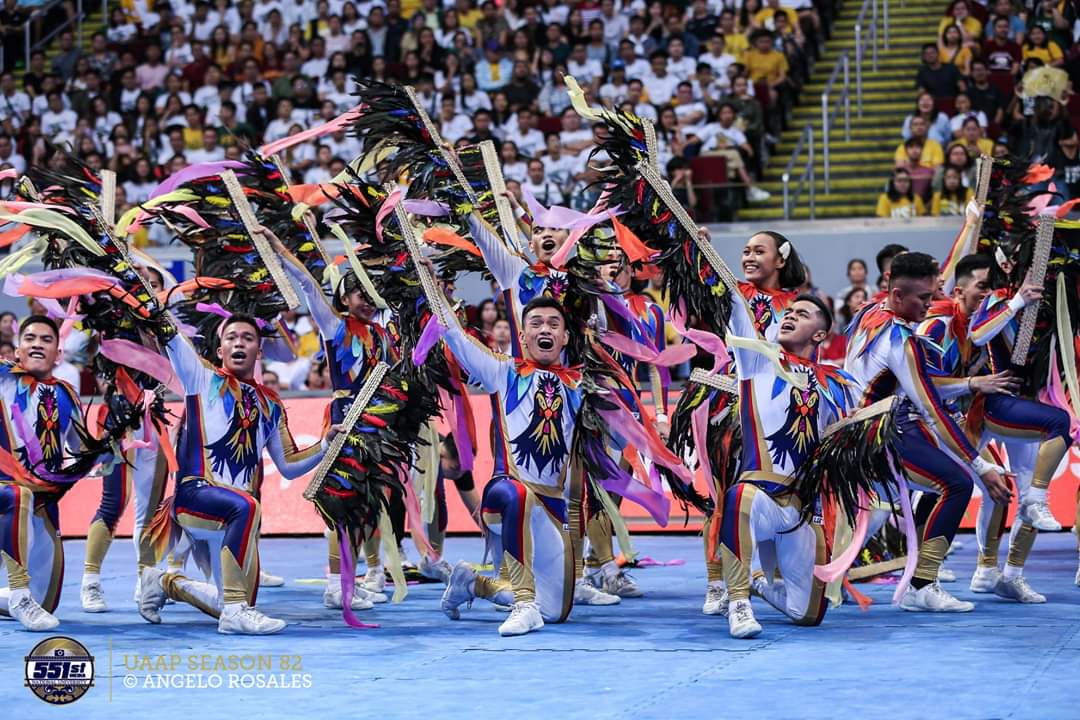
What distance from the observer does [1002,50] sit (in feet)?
47.0

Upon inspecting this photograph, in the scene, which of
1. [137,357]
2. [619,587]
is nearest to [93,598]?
[137,357]

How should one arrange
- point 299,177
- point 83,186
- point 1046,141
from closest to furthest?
point 83,186 < point 1046,141 < point 299,177

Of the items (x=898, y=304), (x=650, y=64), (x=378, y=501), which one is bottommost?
(x=378, y=501)

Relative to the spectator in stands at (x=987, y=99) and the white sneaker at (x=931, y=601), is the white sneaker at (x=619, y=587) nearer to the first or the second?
the white sneaker at (x=931, y=601)

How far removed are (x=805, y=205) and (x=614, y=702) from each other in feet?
30.5

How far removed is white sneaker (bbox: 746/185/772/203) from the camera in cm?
1370

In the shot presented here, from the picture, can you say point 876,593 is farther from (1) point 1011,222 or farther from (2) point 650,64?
(2) point 650,64

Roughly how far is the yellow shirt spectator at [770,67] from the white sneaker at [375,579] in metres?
8.35

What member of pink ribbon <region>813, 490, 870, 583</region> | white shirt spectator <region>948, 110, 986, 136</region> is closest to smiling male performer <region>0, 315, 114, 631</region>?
pink ribbon <region>813, 490, 870, 583</region>

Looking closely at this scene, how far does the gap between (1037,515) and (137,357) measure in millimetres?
4410

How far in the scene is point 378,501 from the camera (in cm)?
692

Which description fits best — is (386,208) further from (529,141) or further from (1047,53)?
Result: (1047,53)

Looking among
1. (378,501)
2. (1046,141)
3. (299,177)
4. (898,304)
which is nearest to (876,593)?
(898,304)

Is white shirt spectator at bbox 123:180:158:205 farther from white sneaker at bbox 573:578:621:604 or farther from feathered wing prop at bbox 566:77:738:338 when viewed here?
feathered wing prop at bbox 566:77:738:338
